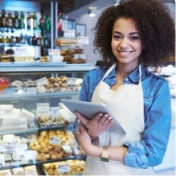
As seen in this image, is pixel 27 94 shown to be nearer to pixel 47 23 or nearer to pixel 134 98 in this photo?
pixel 134 98

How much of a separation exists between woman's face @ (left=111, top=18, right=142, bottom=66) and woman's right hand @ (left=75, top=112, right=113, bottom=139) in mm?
270

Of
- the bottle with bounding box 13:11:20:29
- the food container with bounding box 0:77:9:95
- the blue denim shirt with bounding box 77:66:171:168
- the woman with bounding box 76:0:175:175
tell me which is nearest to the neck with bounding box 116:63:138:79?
the woman with bounding box 76:0:175:175

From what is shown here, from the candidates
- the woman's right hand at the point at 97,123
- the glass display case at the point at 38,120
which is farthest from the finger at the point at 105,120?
the glass display case at the point at 38,120

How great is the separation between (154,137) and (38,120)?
141cm

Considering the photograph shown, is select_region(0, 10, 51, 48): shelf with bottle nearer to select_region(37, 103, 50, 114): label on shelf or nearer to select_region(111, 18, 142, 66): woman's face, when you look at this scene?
select_region(37, 103, 50, 114): label on shelf

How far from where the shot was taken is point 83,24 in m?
6.84

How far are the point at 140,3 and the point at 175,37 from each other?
0.87 feet

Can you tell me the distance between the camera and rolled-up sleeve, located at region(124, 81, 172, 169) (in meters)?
1.02

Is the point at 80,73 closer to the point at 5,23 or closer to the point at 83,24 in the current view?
the point at 5,23

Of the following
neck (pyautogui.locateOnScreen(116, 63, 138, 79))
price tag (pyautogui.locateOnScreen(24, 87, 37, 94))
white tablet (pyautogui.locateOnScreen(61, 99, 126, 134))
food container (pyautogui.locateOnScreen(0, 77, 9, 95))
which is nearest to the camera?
white tablet (pyautogui.locateOnScreen(61, 99, 126, 134))

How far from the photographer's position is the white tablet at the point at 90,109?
3.08 feet

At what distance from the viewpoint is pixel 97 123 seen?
103cm

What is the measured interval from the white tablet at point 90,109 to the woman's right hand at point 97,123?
16 mm

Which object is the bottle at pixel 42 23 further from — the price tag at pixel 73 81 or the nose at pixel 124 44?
the nose at pixel 124 44
